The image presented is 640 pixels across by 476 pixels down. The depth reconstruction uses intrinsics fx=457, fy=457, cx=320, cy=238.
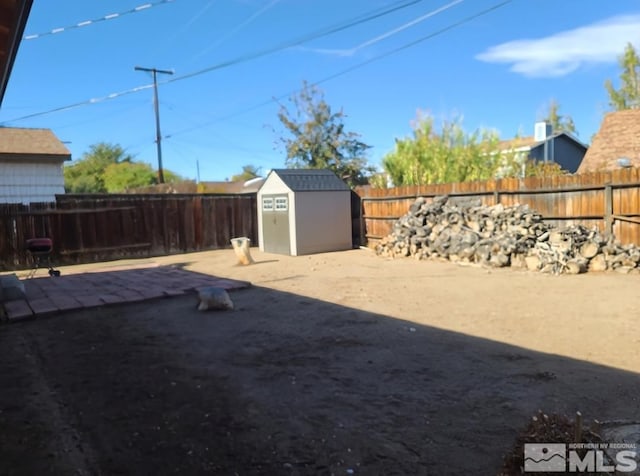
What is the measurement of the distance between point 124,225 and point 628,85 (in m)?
29.8

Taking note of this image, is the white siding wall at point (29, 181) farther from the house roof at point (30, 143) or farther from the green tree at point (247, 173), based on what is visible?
the green tree at point (247, 173)

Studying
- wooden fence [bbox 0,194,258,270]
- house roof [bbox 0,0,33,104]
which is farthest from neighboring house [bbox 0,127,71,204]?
house roof [bbox 0,0,33,104]

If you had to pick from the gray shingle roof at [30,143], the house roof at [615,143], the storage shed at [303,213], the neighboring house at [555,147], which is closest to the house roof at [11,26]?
the storage shed at [303,213]

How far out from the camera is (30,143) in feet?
53.5

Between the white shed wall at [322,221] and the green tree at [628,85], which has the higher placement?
the green tree at [628,85]

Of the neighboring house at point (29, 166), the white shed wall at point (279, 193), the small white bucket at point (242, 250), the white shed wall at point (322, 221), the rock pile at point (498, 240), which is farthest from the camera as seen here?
the neighboring house at point (29, 166)

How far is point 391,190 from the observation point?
15047 millimetres

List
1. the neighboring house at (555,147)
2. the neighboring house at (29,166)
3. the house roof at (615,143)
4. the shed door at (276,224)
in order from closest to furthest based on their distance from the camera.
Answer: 1. the shed door at (276,224)
2. the neighboring house at (29,166)
3. the house roof at (615,143)
4. the neighboring house at (555,147)

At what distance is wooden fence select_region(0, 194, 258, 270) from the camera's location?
12742mm

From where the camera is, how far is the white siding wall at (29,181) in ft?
51.3

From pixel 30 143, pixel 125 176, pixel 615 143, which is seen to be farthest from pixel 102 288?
pixel 125 176

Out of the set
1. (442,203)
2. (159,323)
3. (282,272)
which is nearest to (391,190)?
(442,203)

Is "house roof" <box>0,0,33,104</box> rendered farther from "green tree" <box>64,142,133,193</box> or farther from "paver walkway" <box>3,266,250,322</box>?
"green tree" <box>64,142,133,193</box>

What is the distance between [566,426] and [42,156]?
701 inches
